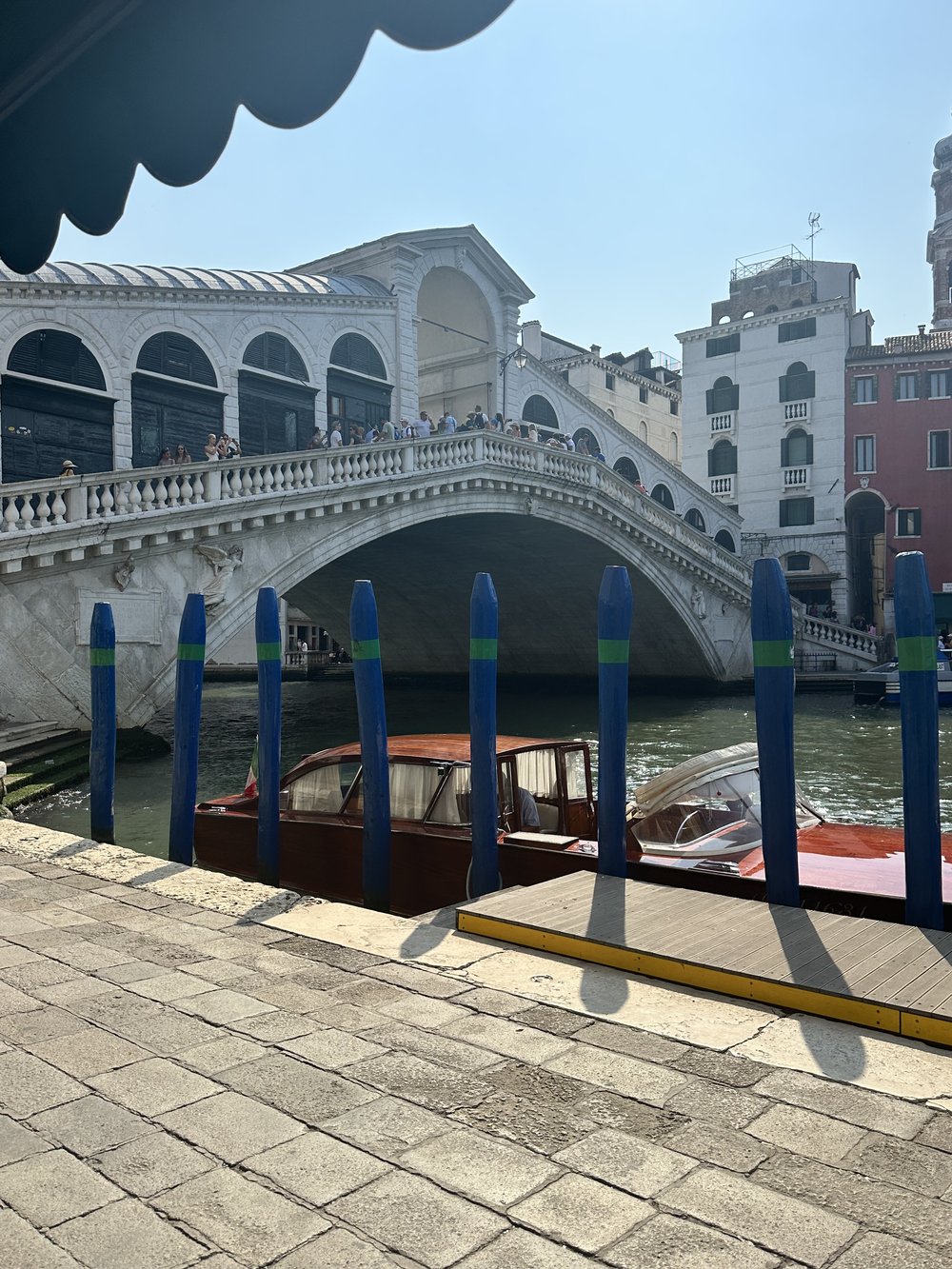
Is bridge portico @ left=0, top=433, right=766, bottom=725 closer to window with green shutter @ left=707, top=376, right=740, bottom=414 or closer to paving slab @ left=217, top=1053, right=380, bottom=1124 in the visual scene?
window with green shutter @ left=707, top=376, right=740, bottom=414

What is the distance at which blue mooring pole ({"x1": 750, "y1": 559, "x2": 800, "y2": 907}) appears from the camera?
4281 millimetres

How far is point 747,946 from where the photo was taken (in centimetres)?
344

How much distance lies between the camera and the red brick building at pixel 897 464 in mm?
30750

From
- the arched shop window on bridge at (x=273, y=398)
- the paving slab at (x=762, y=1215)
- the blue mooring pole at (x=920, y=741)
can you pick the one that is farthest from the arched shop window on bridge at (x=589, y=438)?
the paving slab at (x=762, y=1215)

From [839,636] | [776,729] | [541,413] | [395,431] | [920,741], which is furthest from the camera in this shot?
[541,413]

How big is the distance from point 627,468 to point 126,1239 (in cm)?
3067

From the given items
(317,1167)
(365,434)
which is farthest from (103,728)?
(365,434)

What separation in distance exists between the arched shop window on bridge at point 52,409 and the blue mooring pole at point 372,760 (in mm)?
11137

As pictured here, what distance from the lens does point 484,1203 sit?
1952mm

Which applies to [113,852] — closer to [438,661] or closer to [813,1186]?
[813,1186]

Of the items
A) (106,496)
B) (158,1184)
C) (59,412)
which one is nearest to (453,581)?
(59,412)

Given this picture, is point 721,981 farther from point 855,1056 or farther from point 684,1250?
point 684,1250

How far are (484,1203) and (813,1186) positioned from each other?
61cm

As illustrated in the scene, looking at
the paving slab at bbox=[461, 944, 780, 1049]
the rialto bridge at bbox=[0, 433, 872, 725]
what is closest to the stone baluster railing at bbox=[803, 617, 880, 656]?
the rialto bridge at bbox=[0, 433, 872, 725]
